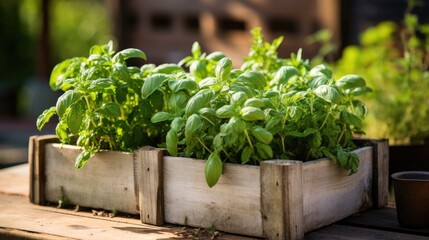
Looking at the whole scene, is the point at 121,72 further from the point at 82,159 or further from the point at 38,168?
the point at 38,168

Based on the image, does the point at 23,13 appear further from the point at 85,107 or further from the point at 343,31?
the point at 85,107

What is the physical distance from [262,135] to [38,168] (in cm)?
82

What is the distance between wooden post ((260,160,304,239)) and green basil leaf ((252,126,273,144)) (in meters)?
0.05

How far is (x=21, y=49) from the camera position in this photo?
1088cm

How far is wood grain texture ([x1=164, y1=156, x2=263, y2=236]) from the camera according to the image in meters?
1.87

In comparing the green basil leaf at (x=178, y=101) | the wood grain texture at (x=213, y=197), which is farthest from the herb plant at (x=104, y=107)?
the wood grain texture at (x=213, y=197)

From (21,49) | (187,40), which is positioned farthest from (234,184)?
(21,49)

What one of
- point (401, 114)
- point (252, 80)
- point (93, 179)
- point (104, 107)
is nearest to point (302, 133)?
point (252, 80)

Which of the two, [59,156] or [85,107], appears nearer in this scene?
[85,107]

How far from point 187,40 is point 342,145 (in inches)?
170

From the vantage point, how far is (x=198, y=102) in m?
1.92

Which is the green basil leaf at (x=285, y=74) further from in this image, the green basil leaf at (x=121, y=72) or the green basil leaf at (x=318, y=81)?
the green basil leaf at (x=121, y=72)

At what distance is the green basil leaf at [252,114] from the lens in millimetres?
1817

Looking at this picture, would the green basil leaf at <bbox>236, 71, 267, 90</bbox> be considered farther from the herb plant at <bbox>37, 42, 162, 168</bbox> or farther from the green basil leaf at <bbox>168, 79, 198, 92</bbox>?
the herb plant at <bbox>37, 42, 162, 168</bbox>
